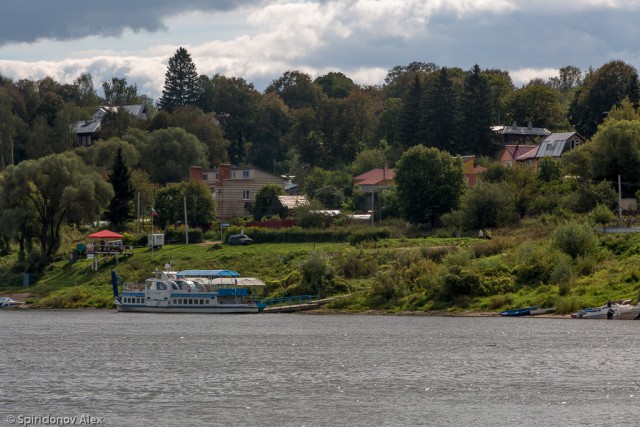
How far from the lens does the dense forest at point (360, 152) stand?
119 m

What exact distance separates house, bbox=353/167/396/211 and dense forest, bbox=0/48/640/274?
1728mm

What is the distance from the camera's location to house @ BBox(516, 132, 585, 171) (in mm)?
151500

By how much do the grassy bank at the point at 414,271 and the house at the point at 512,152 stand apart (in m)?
44.1

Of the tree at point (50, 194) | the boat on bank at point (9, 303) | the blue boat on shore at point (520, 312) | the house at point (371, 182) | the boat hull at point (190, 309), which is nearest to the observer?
the blue boat on shore at point (520, 312)

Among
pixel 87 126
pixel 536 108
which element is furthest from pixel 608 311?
pixel 87 126

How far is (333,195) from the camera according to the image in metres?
154

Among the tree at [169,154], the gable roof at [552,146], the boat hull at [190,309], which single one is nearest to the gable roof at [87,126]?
the tree at [169,154]

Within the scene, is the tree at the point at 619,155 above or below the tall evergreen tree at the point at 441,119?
below

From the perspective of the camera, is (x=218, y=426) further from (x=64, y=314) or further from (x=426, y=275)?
(x=64, y=314)

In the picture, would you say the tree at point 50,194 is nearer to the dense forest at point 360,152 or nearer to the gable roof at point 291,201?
the dense forest at point 360,152

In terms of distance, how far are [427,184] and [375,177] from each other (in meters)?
35.9

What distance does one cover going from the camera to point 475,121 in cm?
15975

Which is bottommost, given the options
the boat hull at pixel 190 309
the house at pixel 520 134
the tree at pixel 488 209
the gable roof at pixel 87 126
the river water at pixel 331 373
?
the river water at pixel 331 373

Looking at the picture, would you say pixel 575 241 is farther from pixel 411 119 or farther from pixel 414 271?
pixel 411 119
